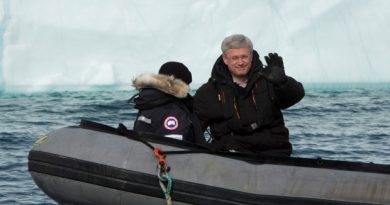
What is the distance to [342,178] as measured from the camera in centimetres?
503

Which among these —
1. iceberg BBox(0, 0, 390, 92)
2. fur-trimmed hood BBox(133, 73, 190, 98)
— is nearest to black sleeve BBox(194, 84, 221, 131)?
fur-trimmed hood BBox(133, 73, 190, 98)

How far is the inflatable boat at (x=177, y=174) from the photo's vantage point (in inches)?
197

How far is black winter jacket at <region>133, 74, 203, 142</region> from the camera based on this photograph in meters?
5.56

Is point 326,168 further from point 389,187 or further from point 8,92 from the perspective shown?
point 8,92

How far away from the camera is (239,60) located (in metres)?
5.30

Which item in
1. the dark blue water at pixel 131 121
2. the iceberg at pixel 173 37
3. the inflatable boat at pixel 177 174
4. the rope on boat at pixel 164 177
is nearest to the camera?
the inflatable boat at pixel 177 174

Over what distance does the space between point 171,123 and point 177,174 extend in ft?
1.54

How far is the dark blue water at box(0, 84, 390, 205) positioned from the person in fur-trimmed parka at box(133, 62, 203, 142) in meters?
2.02

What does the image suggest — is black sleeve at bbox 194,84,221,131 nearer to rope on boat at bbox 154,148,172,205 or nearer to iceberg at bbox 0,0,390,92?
rope on boat at bbox 154,148,172,205

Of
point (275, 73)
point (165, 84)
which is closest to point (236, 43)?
point (275, 73)

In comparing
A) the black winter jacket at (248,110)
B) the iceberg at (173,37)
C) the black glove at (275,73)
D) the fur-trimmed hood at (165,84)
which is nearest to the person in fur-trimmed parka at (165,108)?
the fur-trimmed hood at (165,84)

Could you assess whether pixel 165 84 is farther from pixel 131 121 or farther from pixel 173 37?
pixel 173 37

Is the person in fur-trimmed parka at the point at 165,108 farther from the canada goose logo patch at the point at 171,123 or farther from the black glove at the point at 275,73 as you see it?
the black glove at the point at 275,73

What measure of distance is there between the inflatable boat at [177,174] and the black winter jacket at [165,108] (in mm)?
197
